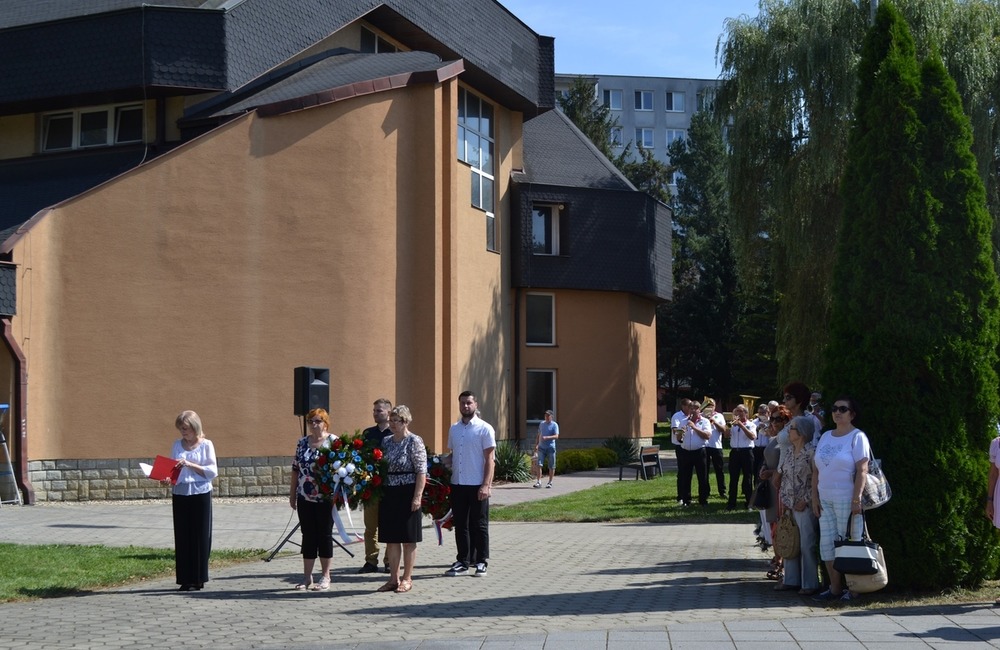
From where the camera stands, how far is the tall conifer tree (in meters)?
10.2

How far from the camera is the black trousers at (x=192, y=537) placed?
11000mm

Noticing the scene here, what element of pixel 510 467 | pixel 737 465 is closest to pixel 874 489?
pixel 737 465

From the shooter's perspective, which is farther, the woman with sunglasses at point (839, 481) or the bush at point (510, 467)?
→ the bush at point (510, 467)

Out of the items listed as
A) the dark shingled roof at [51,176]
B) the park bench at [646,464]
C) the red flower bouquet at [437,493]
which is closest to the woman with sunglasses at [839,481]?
the red flower bouquet at [437,493]

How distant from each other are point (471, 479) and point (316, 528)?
163cm

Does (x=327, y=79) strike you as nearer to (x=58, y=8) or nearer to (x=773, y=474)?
(x=58, y=8)

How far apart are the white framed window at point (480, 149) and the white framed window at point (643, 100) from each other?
224ft

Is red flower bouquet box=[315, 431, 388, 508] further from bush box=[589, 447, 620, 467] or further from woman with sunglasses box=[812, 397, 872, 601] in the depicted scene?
bush box=[589, 447, 620, 467]

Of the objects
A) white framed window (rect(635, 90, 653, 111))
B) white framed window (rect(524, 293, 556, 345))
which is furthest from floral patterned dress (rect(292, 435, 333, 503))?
A: white framed window (rect(635, 90, 653, 111))

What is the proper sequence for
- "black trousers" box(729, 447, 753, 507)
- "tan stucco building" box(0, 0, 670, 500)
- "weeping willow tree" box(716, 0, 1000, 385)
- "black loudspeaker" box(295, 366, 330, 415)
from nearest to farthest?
"black loudspeaker" box(295, 366, 330, 415), "black trousers" box(729, 447, 753, 507), "tan stucco building" box(0, 0, 670, 500), "weeping willow tree" box(716, 0, 1000, 385)

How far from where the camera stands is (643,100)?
317 feet

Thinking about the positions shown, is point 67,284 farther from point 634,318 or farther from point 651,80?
point 651,80

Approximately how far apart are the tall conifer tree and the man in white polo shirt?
338 centimetres

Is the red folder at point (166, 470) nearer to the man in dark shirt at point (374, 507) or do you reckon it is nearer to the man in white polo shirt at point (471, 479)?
the man in dark shirt at point (374, 507)
